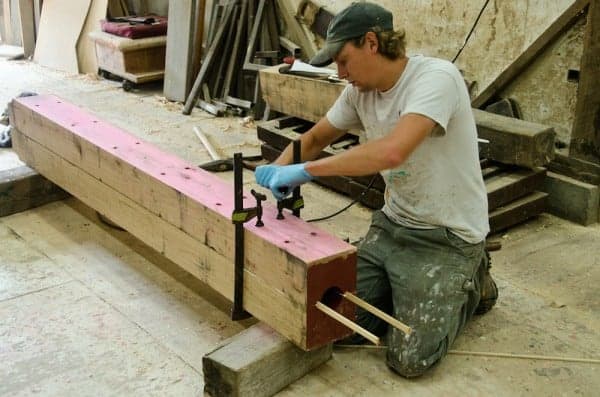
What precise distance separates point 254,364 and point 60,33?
6735 millimetres

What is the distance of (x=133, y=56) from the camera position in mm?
7352

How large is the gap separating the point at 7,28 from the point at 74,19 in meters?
1.70

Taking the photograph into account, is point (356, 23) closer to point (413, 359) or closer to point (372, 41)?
point (372, 41)

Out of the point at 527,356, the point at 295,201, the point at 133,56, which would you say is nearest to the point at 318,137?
the point at 295,201

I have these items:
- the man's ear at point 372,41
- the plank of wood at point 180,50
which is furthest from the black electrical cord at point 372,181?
the plank of wood at point 180,50

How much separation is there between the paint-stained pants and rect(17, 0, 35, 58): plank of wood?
7057mm

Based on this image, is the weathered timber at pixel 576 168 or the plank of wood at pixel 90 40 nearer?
the weathered timber at pixel 576 168

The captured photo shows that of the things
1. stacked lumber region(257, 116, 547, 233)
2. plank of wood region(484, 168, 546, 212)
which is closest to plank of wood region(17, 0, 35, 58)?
stacked lumber region(257, 116, 547, 233)

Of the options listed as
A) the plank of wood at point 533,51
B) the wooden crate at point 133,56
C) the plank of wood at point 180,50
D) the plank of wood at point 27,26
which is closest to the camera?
the plank of wood at point 533,51

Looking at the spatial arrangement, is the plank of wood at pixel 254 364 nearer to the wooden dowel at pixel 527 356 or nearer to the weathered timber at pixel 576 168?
the wooden dowel at pixel 527 356

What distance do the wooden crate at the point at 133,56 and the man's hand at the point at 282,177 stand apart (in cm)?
477

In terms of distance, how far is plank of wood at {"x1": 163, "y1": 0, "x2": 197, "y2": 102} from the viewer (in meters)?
6.89

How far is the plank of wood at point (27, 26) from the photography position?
8.84 m

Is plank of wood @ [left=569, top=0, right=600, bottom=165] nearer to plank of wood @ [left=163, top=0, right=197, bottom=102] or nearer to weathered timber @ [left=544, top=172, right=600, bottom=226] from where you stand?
weathered timber @ [left=544, top=172, right=600, bottom=226]
